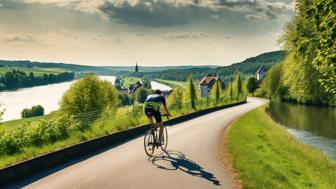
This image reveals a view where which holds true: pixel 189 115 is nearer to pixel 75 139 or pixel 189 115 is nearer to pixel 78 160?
pixel 75 139

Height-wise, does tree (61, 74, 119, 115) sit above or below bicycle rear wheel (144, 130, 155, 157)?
below

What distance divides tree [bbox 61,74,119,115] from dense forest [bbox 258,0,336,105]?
2836cm

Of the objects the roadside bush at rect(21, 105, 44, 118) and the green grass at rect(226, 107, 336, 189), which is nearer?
the green grass at rect(226, 107, 336, 189)

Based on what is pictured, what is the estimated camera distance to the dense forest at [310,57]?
11958 mm

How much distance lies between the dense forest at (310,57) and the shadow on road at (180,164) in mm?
5183

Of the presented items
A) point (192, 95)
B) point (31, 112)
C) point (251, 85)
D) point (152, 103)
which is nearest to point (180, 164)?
point (152, 103)

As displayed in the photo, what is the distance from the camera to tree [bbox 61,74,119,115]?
59.0 m


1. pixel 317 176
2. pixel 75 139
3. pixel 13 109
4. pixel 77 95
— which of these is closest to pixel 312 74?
pixel 317 176

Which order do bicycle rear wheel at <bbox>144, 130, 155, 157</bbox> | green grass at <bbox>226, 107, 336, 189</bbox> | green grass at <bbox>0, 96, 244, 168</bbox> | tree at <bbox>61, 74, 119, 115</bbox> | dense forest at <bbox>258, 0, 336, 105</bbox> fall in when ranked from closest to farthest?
1. green grass at <bbox>226, 107, 336, 189</bbox>
2. green grass at <bbox>0, 96, 244, 168</bbox>
3. dense forest at <bbox>258, 0, 336, 105</bbox>
4. bicycle rear wheel at <bbox>144, 130, 155, 157</bbox>
5. tree at <bbox>61, 74, 119, 115</bbox>

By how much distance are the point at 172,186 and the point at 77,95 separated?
53181 mm

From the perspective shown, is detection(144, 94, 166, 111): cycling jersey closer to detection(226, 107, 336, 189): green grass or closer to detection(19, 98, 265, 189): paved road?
detection(19, 98, 265, 189): paved road

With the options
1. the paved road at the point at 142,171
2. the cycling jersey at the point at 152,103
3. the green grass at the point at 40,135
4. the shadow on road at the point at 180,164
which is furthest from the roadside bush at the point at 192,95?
the cycling jersey at the point at 152,103

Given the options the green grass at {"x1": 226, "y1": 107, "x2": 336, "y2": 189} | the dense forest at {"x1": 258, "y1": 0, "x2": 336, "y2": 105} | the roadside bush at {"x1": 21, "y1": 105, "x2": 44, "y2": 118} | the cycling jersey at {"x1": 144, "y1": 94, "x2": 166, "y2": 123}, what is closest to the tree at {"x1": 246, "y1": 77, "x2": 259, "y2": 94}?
the dense forest at {"x1": 258, "y1": 0, "x2": 336, "y2": 105}

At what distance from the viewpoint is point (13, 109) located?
10494 cm
